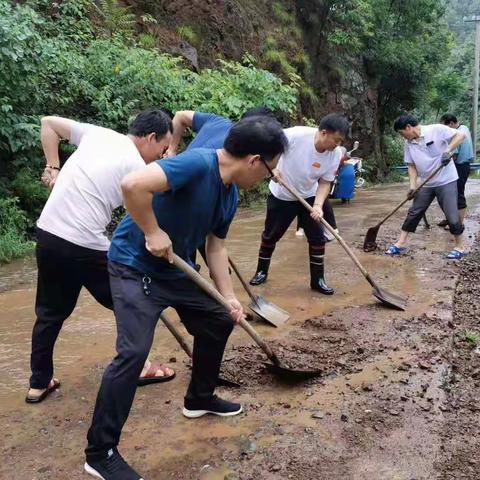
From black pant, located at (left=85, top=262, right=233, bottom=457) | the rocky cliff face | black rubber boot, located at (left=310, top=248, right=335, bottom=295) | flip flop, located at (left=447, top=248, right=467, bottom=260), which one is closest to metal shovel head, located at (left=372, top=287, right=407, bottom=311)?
black rubber boot, located at (left=310, top=248, right=335, bottom=295)

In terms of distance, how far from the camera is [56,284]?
2.78 metres

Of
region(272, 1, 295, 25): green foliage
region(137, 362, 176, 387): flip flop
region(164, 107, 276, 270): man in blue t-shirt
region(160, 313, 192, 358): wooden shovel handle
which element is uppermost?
region(272, 1, 295, 25): green foliage

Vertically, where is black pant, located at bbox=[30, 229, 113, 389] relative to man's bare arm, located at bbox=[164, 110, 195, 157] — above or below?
below

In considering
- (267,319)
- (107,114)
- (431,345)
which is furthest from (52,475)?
(107,114)

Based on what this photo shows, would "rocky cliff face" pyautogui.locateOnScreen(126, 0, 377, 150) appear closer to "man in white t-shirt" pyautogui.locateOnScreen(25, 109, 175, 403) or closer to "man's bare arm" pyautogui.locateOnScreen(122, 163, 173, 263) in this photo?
"man in white t-shirt" pyautogui.locateOnScreen(25, 109, 175, 403)

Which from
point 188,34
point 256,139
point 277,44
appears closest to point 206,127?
point 256,139

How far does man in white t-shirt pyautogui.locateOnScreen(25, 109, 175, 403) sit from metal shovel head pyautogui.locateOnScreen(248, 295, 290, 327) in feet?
4.84

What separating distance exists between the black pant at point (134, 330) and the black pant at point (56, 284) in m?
0.42

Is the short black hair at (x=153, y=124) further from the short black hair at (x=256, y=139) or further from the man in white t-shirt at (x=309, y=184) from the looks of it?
the man in white t-shirt at (x=309, y=184)

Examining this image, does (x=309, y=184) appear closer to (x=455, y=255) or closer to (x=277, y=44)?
(x=455, y=255)

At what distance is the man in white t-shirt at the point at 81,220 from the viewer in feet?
8.73

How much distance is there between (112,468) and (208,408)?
0.70m

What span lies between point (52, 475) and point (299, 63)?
1447 centimetres

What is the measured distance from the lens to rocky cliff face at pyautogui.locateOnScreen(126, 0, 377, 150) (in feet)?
37.0
